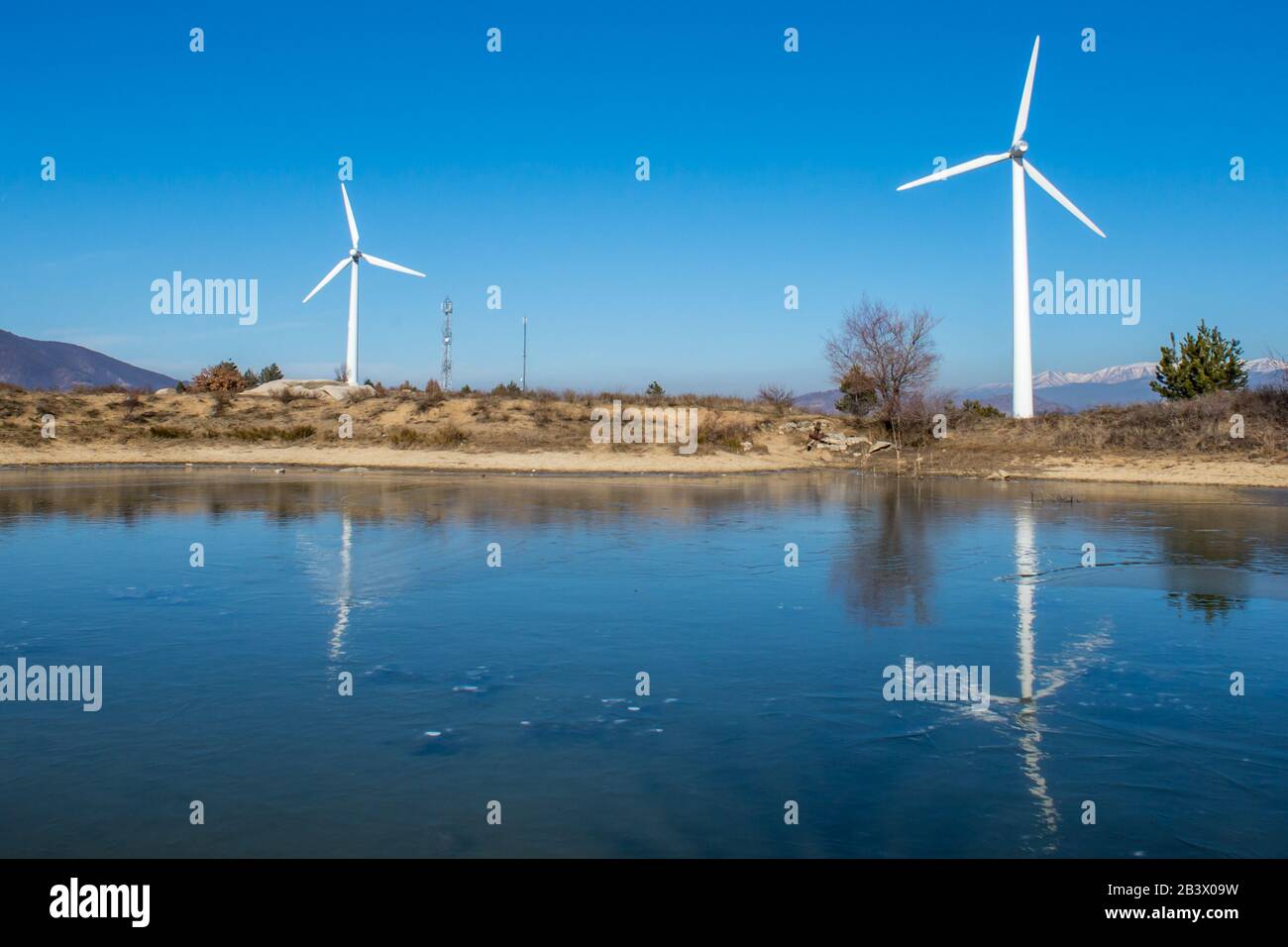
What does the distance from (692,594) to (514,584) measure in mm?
2179

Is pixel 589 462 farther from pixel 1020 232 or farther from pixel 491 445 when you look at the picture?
pixel 1020 232

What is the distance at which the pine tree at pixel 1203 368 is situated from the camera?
1903 inches

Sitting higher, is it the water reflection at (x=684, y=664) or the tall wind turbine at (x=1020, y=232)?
the tall wind turbine at (x=1020, y=232)

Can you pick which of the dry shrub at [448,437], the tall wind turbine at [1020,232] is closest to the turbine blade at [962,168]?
the tall wind turbine at [1020,232]

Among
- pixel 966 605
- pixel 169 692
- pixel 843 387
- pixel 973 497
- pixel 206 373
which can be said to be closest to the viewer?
pixel 169 692

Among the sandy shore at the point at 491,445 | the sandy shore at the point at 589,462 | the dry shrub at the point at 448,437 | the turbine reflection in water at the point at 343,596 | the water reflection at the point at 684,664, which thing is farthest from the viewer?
the dry shrub at the point at 448,437

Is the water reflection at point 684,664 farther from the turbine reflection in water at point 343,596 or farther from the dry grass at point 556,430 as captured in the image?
the dry grass at point 556,430

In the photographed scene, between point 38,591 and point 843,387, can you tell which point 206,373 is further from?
point 38,591

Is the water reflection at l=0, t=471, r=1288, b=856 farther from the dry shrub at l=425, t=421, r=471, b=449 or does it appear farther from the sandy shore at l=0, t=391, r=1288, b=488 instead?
the dry shrub at l=425, t=421, r=471, b=449

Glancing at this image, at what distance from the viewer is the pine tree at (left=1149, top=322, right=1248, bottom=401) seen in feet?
159

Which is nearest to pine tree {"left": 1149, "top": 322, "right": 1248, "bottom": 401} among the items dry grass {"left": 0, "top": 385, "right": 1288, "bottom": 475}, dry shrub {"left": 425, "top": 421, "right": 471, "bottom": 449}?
dry grass {"left": 0, "top": 385, "right": 1288, "bottom": 475}

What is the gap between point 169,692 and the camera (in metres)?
7.62

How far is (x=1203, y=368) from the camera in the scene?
49094 millimetres
